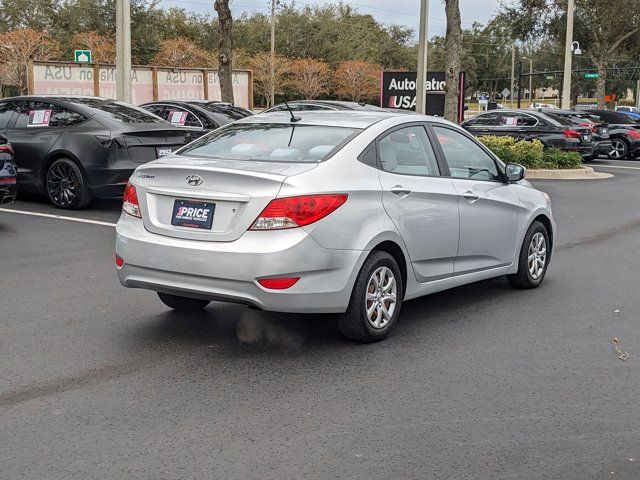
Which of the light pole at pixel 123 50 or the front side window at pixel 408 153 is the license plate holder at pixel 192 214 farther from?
the light pole at pixel 123 50

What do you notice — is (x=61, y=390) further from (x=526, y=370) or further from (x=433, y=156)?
(x=433, y=156)

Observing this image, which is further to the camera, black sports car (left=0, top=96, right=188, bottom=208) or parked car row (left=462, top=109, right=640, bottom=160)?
parked car row (left=462, top=109, right=640, bottom=160)

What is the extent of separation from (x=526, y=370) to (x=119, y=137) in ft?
26.4

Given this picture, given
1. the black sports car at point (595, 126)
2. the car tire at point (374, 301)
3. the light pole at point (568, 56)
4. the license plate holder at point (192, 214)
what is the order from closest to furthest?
1. the license plate holder at point (192, 214)
2. the car tire at point (374, 301)
3. the black sports car at point (595, 126)
4. the light pole at point (568, 56)

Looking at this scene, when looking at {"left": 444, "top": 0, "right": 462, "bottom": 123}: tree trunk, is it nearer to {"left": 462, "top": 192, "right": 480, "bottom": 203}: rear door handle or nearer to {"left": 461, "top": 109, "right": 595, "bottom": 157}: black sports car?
{"left": 461, "top": 109, "right": 595, "bottom": 157}: black sports car

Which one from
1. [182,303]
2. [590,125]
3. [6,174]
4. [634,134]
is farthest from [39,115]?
[634,134]

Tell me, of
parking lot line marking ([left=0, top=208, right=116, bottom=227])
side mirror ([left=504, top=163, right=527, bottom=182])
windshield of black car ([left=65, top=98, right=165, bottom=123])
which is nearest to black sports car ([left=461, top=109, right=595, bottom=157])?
windshield of black car ([left=65, top=98, right=165, bottom=123])

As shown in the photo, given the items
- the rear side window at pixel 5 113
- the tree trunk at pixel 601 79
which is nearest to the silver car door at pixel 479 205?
the rear side window at pixel 5 113

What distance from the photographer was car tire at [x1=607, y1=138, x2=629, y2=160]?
28266 mm

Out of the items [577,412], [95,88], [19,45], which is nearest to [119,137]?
[577,412]

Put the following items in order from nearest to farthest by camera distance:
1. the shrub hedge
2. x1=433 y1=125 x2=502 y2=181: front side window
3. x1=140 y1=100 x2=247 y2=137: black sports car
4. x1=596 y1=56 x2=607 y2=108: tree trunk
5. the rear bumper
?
the rear bumper < x1=433 y1=125 x2=502 y2=181: front side window < x1=140 y1=100 x2=247 y2=137: black sports car < the shrub hedge < x1=596 y1=56 x2=607 y2=108: tree trunk

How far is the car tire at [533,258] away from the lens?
26.2ft

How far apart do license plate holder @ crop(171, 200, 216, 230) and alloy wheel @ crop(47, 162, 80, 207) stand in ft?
22.8

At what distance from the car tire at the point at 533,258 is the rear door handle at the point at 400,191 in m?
2.04
